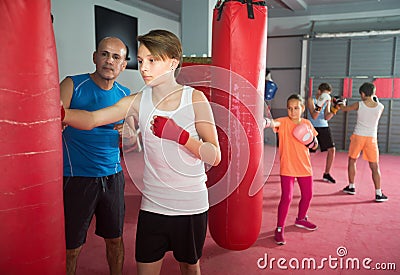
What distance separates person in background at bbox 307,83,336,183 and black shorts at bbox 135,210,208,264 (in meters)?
3.38

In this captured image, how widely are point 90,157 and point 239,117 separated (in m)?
0.83

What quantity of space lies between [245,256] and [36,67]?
6.68 ft

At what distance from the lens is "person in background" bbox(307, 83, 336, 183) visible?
179 inches

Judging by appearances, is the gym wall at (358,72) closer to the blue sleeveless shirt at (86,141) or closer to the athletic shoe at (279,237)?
the athletic shoe at (279,237)

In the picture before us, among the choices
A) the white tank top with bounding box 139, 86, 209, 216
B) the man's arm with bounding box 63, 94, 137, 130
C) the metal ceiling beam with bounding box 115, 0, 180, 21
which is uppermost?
the metal ceiling beam with bounding box 115, 0, 180, 21

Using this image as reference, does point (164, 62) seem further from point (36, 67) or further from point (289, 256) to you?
point (289, 256)

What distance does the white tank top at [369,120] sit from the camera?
403 centimetres

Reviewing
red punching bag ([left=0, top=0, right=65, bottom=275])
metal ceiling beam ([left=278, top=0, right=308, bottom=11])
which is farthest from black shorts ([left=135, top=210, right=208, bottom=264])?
metal ceiling beam ([left=278, top=0, right=308, bottom=11])

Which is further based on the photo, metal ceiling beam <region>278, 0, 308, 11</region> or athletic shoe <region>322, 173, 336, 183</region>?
metal ceiling beam <region>278, 0, 308, 11</region>

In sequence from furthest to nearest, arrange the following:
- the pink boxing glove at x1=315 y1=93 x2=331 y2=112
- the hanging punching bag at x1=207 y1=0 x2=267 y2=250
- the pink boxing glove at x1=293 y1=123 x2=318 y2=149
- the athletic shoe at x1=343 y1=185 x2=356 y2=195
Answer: the pink boxing glove at x1=315 y1=93 x2=331 y2=112
the athletic shoe at x1=343 y1=185 x2=356 y2=195
the pink boxing glove at x1=293 y1=123 x2=318 y2=149
the hanging punching bag at x1=207 y1=0 x2=267 y2=250

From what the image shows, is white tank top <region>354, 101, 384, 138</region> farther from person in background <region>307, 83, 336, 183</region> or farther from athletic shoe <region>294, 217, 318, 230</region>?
athletic shoe <region>294, 217, 318, 230</region>

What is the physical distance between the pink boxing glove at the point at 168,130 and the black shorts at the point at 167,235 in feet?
1.14

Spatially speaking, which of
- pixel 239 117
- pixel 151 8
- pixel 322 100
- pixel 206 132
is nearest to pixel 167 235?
pixel 206 132

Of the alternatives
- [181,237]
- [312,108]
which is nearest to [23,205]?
[181,237]
